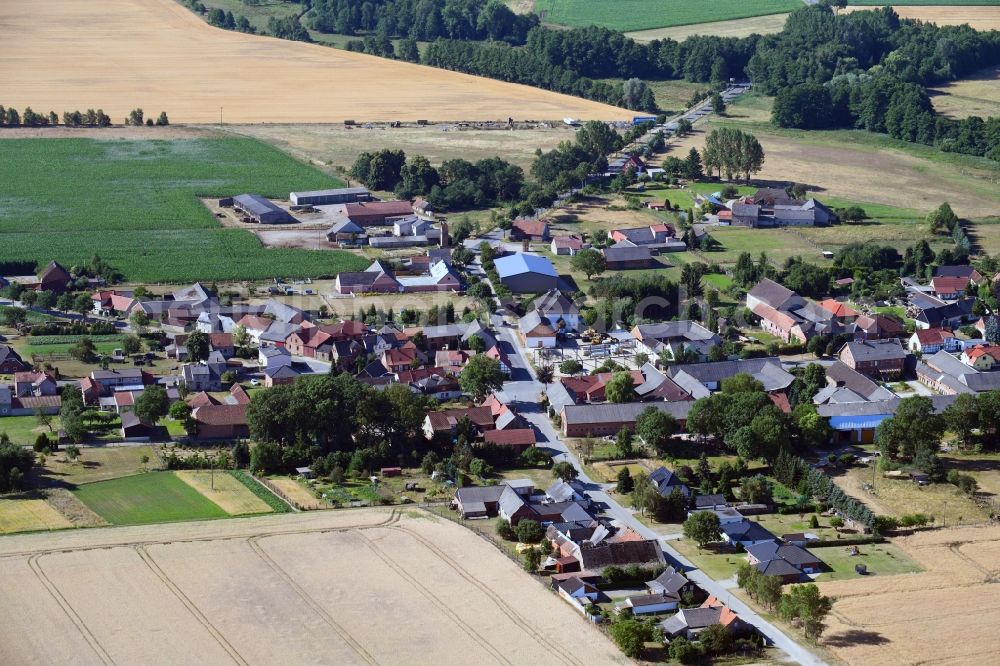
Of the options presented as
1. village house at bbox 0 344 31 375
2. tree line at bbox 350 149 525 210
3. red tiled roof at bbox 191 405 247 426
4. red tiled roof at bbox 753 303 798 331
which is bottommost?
red tiled roof at bbox 191 405 247 426

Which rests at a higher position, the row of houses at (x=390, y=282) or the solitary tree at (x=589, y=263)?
the solitary tree at (x=589, y=263)

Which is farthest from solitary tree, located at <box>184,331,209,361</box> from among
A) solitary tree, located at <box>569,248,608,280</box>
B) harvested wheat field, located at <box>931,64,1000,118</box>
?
harvested wheat field, located at <box>931,64,1000,118</box>

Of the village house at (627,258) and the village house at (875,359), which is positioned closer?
the village house at (875,359)

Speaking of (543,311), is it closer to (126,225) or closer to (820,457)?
(820,457)

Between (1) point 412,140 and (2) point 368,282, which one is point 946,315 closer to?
(2) point 368,282

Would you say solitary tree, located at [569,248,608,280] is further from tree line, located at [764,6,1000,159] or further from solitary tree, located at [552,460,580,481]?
tree line, located at [764,6,1000,159]

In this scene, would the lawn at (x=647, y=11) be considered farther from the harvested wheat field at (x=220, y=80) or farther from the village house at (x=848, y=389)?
the village house at (x=848, y=389)

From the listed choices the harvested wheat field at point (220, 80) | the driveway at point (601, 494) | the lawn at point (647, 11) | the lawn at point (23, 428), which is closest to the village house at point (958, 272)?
the driveway at point (601, 494)
